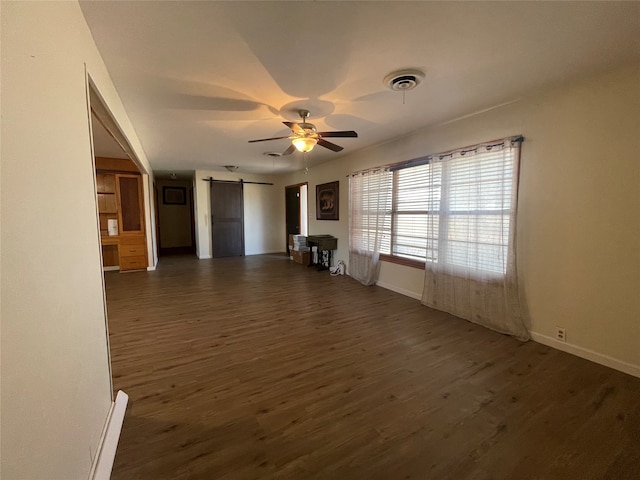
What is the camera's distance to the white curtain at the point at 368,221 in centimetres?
441

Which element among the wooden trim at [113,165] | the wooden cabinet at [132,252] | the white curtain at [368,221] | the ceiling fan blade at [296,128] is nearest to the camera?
the ceiling fan blade at [296,128]

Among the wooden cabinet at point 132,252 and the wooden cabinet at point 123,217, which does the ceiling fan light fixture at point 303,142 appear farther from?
the wooden cabinet at point 132,252

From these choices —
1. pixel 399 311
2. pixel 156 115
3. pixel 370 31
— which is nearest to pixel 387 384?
pixel 399 311

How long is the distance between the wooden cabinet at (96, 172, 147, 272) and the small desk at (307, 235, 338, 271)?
366 cm

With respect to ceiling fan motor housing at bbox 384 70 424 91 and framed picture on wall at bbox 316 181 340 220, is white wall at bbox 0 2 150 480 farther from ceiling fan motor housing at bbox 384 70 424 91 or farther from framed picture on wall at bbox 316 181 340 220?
framed picture on wall at bbox 316 181 340 220

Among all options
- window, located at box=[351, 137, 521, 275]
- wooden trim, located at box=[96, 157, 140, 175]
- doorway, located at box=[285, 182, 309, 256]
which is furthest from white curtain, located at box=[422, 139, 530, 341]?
wooden trim, located at box=[96, 157, 140, 175]

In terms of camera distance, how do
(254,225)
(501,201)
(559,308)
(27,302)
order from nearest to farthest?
(27,302) < (559,308) < (501,201) < (254,225)

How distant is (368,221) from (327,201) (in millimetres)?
1512

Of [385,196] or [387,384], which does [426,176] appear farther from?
[387,384]

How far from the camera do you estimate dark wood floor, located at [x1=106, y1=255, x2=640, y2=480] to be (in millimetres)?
1398

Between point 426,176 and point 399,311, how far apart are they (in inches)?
74.4

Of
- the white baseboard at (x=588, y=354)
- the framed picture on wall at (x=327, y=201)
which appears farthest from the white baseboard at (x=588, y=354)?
the framed picture on wall at (x=327, y=201)

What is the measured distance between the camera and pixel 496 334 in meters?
2.83

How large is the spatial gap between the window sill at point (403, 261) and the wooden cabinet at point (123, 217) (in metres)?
5.12
